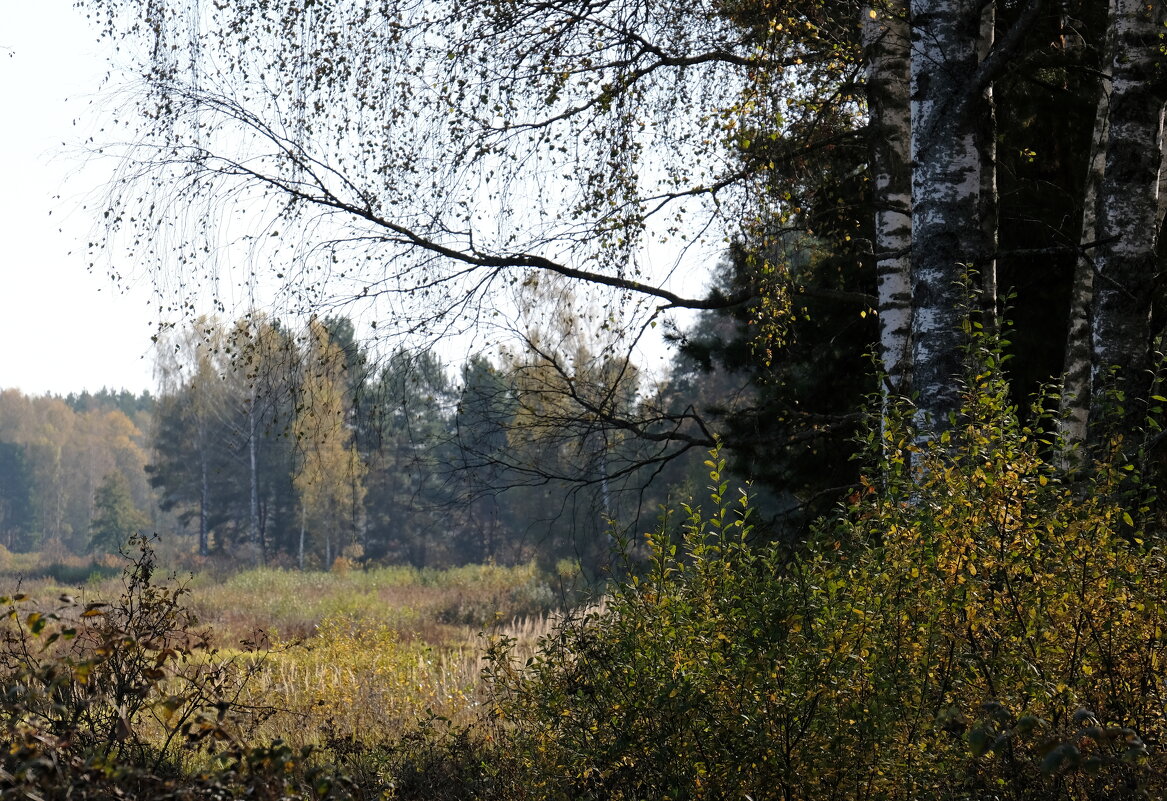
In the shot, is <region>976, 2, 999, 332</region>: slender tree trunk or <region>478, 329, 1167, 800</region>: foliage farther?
<region>976, 2, 999, 332</region>: slender tree trunk

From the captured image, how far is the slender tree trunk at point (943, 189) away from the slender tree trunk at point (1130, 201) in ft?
2.85

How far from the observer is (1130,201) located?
16.4ft

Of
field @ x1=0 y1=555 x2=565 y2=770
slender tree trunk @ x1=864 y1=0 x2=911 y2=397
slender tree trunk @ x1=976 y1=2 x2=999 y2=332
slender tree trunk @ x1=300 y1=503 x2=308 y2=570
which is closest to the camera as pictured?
slender tree trunk @ x1=976 y1=2 x2=999 y2=332

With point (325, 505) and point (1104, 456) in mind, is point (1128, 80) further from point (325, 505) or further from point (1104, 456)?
point (325, 505)

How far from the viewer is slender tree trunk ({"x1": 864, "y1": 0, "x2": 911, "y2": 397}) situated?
556cm

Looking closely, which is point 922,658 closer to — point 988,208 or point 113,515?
point 988,208

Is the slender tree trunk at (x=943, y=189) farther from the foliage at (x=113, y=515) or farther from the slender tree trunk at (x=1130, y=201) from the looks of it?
the foliage at (x=113, y=515)

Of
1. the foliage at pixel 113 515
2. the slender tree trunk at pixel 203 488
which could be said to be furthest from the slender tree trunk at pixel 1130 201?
the foliage at pixel 113 515

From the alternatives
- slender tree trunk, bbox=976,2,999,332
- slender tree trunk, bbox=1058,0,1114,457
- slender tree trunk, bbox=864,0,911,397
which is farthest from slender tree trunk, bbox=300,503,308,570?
slender tree trunk, bbox=976,2,999,332

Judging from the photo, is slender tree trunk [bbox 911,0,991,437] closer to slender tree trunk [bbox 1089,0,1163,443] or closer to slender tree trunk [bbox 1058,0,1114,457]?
slender tree trunk [bbox 1089,0,1163,443]

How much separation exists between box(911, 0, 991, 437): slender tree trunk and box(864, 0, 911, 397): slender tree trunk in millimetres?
957

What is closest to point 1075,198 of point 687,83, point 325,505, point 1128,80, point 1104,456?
point 1128,80

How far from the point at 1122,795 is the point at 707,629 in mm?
1348

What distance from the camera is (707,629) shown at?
3.44 meters
